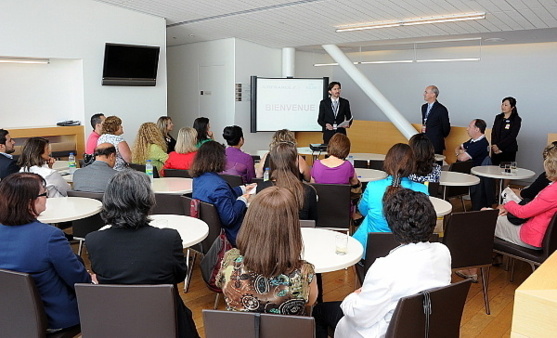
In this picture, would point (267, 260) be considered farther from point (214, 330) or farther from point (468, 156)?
point (468, 156)

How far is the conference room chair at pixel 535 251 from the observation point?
3.47m

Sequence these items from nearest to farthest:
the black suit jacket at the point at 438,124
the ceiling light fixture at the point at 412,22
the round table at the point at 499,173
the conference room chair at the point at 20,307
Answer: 1. the conference room chair at the point at 20,307
2. the round table at the point at 499,173
3. the ceiling light fixture at the point at 412,22
4. the black suit jacket at the point at 438,124

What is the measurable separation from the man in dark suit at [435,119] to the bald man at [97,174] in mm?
5566

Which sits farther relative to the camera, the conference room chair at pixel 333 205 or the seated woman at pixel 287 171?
the conference room chair at pixel 333 205

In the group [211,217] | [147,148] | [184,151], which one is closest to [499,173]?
[184,151]

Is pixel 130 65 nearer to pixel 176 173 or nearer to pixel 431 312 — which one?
pixel 176 173

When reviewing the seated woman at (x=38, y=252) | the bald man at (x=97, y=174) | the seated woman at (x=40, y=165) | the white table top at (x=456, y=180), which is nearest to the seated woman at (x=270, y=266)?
the seated woman at (x=38, y=252)

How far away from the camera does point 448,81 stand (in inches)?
400

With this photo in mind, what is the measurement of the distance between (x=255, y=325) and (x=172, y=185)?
306 centimetres

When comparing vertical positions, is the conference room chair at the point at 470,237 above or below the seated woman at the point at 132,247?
below

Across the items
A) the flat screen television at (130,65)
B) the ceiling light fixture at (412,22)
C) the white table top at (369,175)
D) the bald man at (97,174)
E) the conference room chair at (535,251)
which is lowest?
the conference room chair at (535,251)

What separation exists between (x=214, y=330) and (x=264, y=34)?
304 inches

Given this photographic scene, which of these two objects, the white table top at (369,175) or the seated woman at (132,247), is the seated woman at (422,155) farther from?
the seated woman at (132,247)

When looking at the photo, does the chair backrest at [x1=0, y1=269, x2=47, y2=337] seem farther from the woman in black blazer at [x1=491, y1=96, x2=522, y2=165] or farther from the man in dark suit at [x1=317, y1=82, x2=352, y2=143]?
the woman in black blazer at [x1=491, y1=96, x2=522, y2=165]
